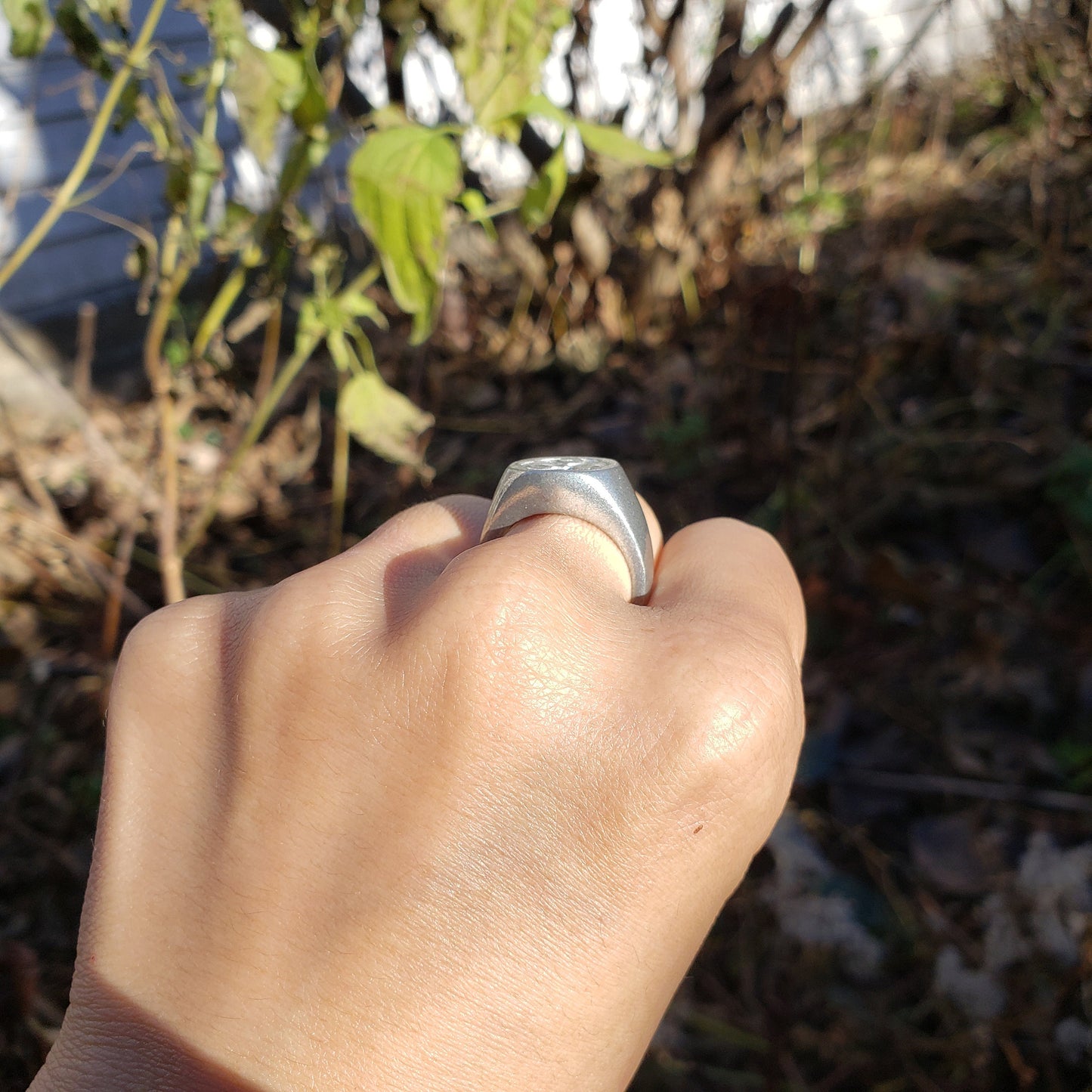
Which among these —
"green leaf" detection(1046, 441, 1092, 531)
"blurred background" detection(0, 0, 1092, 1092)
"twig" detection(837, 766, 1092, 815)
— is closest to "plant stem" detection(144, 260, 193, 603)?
"blurred background" detection(0, 0, 1092, 1092)

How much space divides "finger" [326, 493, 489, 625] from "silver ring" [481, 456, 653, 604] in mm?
48

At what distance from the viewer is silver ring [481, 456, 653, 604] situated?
1.83 feet

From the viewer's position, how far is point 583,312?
208 cm

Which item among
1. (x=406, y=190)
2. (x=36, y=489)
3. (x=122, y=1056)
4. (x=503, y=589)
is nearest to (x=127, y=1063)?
(x=122, y=1056)

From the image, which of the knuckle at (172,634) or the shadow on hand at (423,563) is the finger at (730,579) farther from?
the knuckle at (172,634)

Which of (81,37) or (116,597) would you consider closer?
(81,37)

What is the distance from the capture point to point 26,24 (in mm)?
845

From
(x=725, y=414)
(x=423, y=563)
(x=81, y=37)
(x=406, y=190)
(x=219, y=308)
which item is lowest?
(x=725, y=414)

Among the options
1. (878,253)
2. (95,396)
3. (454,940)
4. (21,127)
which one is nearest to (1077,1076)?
(454,940)

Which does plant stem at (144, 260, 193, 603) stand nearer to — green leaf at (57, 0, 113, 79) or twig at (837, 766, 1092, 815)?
green leaf at (57, 0, 113, 79)

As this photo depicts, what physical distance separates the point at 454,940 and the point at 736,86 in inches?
68.9

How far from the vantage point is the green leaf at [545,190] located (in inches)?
34.9

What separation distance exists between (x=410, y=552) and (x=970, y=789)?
39.1 inches

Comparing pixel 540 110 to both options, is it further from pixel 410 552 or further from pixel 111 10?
pixel 410 552
